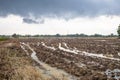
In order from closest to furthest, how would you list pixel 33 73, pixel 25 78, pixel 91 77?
1. pixel 25 78
2. pixel 33 73
3. pixel 91 77

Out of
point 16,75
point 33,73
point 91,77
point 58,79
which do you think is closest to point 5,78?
point 16,75

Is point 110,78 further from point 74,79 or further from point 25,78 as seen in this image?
point 25,78

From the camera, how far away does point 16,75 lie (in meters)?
18.3

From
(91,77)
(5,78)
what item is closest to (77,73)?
(91,77)

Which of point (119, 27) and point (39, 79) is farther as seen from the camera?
point (119, 27)

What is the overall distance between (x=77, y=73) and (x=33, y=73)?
520 centimetres

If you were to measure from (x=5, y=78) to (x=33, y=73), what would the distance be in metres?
2.28

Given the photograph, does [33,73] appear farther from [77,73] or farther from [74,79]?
[77,73]

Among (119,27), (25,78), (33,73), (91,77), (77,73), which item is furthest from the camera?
(119,27)

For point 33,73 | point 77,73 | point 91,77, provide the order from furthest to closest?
point 77,73 → point 91,77 → point 33,73

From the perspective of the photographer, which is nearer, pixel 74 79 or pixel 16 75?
pixel 16 75

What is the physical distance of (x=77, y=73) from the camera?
2342 centimetres

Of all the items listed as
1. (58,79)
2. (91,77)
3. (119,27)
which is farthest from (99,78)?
(119,27)

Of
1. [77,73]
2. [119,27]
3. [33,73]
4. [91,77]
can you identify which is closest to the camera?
[33,73]
